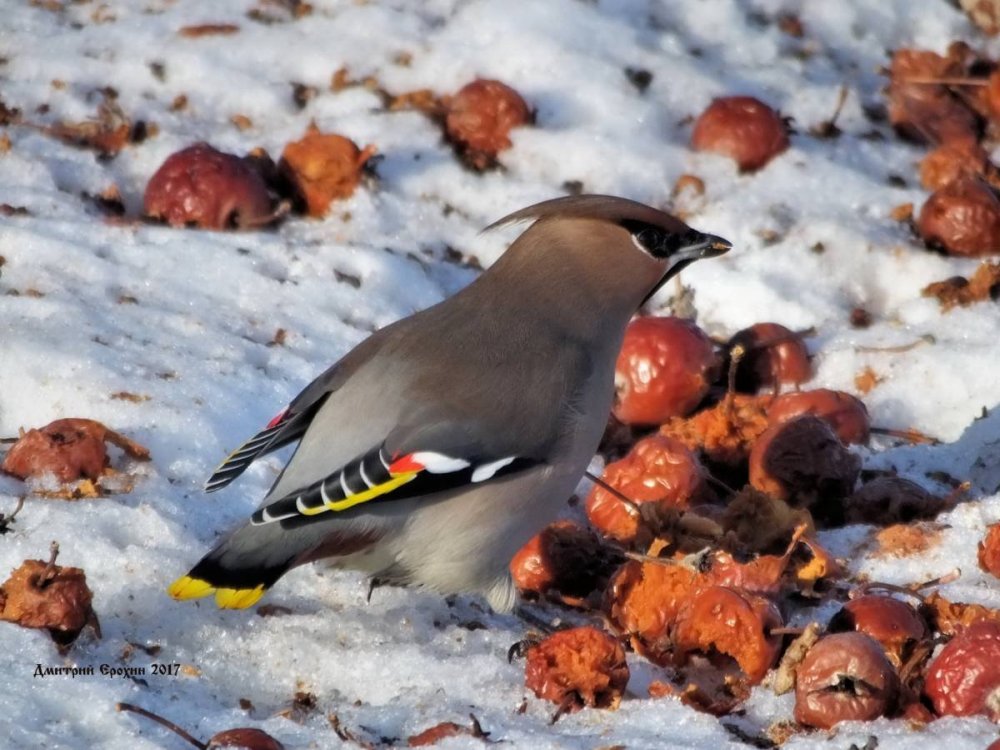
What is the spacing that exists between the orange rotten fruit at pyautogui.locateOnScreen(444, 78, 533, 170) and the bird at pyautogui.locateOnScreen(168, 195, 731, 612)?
154 cm

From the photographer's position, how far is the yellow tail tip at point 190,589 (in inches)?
137

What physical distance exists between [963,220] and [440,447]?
2.51 meters

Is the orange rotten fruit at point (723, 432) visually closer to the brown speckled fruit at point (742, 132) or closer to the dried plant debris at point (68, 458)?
the brown speckled fruit at point (742, 132)

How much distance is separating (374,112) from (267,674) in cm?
291

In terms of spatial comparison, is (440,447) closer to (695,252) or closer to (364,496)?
(364,496)

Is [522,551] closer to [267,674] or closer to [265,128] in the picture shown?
[267,674]

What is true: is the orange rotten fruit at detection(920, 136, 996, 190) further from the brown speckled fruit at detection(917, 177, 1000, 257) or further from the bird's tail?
the bird's tail

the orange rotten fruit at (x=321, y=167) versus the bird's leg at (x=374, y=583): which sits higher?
the orange rotten fruit at (x=321, y=167)

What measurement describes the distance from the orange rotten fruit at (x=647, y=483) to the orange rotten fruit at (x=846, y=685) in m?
0.95

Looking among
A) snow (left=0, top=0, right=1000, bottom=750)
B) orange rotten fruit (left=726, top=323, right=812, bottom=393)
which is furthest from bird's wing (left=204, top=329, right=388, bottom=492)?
orange rotten fruit (left=726, top=323, right=812, bottom=393)

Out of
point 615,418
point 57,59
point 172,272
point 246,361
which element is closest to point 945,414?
point 615,418

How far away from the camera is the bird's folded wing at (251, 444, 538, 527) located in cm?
360

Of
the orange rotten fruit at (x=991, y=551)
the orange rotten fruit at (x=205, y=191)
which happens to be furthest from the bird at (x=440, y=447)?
the orange rotten fruit at (x=205, y=191)

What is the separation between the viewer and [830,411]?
4672mm
